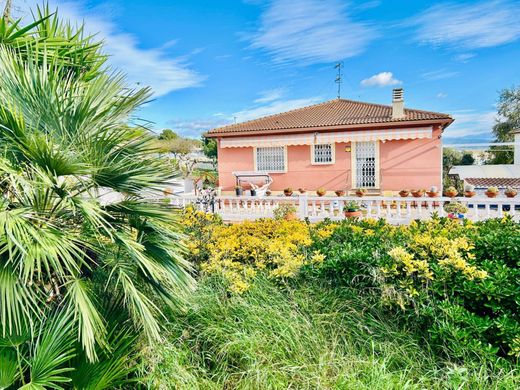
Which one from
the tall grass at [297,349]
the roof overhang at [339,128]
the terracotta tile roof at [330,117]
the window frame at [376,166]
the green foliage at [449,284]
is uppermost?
the terracotta tile roof at [330,117]

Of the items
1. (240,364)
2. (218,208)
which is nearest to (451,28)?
(218,208)

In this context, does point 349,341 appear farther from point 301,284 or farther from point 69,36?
point 69,36

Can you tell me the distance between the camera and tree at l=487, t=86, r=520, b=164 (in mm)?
32125

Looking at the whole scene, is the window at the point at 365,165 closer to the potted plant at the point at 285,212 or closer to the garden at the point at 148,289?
the potted plant at the point at 285,212

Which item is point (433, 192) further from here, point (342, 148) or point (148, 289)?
point (148, 289)

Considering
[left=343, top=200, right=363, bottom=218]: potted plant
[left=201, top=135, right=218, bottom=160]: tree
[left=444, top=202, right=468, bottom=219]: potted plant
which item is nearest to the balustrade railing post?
[left=343, top=200, right=363, bottom=218]: potted plant

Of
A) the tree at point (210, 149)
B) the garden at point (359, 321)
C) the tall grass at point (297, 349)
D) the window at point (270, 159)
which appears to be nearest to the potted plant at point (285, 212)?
the garden at point (359, 321)

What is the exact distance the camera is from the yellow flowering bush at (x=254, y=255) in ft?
14.9

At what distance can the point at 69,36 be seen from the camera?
414 centimetres

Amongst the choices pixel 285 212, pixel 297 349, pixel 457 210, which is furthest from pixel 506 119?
pixel 297 349

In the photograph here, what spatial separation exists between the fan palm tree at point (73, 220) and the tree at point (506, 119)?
38.0 m

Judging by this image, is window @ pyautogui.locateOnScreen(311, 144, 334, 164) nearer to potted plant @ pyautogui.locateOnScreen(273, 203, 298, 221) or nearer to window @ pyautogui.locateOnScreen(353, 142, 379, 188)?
window @ pyautogui.locateOnScreen(353, 142, 379, 188)

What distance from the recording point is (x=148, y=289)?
3.53 meters

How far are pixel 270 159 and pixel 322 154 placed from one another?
328cm
